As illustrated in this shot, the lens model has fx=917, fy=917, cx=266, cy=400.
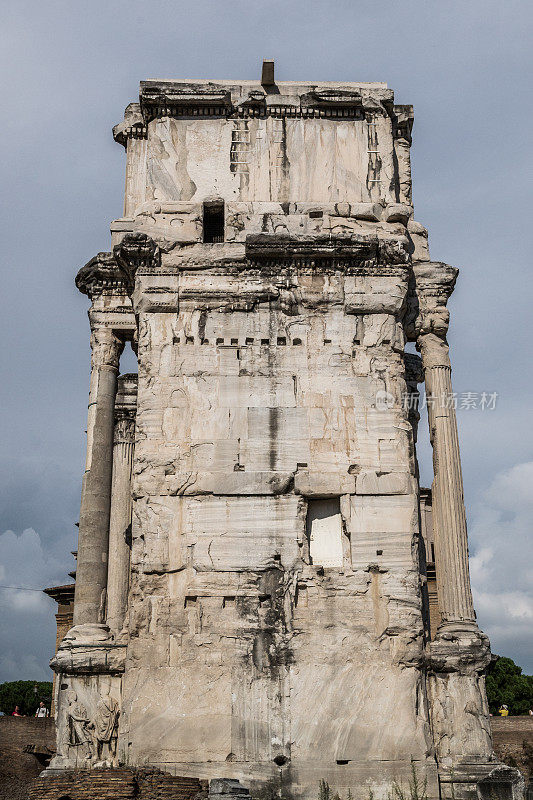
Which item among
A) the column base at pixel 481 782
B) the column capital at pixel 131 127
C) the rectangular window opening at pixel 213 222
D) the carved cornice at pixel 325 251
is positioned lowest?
the column base at pixel 481 782

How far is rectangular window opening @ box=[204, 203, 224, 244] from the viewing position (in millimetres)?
13742

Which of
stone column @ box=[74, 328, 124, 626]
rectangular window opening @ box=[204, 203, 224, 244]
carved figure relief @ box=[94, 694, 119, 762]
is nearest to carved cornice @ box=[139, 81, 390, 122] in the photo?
rectangular window opening @ box=[204, 203, 224, 244]

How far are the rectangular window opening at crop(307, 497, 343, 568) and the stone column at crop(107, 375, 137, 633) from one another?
615 centimetres

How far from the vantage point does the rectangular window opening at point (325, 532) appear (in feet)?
38.4

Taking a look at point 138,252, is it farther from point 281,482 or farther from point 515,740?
point 515,740

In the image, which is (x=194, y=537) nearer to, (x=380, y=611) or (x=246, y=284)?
(x=380, y=611)

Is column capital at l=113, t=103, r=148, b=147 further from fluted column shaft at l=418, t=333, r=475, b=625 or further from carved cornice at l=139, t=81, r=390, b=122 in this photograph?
fluted column shaft at l=418, t=333, r=475, b=625

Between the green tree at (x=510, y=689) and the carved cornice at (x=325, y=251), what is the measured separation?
43200 mm

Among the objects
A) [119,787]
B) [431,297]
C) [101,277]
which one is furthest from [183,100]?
[119,787]

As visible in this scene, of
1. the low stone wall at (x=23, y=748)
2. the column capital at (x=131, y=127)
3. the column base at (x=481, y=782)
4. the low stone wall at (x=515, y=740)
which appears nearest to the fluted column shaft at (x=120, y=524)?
the column capital at (x=131, y=127)

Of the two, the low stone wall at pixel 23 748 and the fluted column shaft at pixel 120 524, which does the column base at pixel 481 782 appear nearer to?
the fluted column shaft at pixel 120 524

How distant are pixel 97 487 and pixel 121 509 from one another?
2617 millimetres

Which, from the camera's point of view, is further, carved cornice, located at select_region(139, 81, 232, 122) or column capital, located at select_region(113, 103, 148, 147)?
column capital, located at select_region(113, 103, 148, 147)

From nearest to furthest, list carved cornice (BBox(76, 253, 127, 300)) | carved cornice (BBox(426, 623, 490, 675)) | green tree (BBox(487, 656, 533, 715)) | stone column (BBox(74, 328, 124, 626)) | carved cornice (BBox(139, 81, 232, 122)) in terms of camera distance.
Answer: carved cornice (BBox(426, 623, 490, 675)), carved cornice (BBox(139, 81, 232, 122)), stone column (BBox(74, 328, 124, 626)), carved cornice (BBox(76, 253, 127, 300)), green tree (BBox(487, 656, 533, 715))
